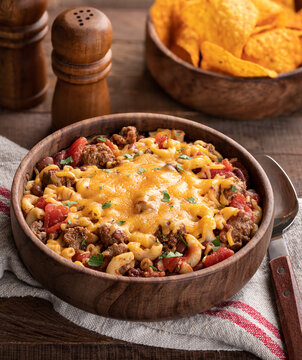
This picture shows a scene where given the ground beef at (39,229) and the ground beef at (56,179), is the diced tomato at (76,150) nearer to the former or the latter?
the ground beef at (56,179)

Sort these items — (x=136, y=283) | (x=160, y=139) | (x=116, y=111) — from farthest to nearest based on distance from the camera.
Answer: (x=116, y=111) < (x=160, y=139) < (x=136, y=283)

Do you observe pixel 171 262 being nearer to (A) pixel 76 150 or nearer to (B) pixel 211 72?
→ (A) pixel 76 150

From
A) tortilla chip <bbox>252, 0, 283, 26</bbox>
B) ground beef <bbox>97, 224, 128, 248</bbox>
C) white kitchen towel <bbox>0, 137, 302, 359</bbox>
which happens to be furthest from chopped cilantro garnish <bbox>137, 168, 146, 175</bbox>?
tortilla chip <bbox>252, 0, 283, 26</bbox>

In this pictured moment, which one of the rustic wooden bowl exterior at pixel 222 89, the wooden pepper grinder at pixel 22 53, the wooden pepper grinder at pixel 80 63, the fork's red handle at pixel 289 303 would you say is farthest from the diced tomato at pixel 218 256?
the wooden pepper grinder at pixel 22 53

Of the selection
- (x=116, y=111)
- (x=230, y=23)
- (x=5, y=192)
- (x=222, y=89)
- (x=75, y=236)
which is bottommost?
(x=116, y=111)

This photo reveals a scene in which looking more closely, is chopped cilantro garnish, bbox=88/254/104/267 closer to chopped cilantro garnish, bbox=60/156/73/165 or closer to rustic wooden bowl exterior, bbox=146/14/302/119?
chopped cilantro garnish, bbox=60/156/73/165

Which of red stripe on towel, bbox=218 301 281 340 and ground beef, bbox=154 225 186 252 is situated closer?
ground beef, bbox=154 225 186 252

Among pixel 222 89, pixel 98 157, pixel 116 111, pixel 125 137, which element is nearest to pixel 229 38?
pixel 222 89
